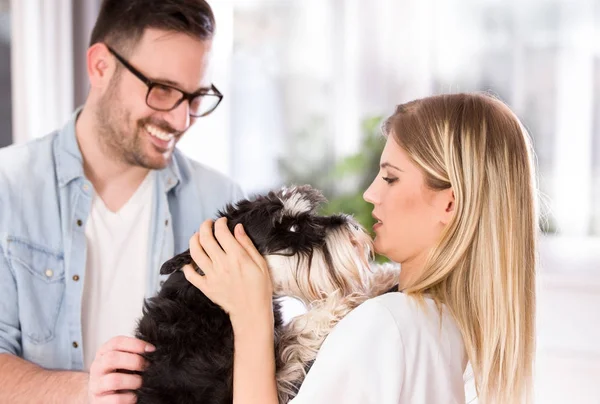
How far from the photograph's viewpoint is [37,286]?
7.56 feet

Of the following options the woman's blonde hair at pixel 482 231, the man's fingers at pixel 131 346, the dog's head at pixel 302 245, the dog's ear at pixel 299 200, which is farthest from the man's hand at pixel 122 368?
the woman's blonde hair at pixel 482 231

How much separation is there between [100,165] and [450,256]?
1.46m

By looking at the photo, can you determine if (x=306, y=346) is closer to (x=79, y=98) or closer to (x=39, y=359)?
(x=39, y=359)

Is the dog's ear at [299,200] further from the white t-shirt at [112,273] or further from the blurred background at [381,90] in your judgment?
the blurred background at [381,90]

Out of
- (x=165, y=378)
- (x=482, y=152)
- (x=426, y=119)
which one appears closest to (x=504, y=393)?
(x=482, y=152)

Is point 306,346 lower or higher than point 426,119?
lower

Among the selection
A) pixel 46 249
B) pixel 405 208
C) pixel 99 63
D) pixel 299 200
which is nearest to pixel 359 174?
pixel 99 63

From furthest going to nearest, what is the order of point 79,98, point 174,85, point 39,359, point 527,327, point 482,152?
point 79,98, point 174,85, point 39,359, point 527,327, point 482,152

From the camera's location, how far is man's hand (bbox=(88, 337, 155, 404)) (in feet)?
5.95

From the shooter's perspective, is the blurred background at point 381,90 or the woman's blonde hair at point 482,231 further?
the blurred background at point 381,90

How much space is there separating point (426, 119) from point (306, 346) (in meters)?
0.67

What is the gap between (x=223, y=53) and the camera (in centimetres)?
478

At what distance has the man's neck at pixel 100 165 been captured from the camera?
254 centimetres

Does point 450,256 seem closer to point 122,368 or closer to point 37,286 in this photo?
point 122,368
